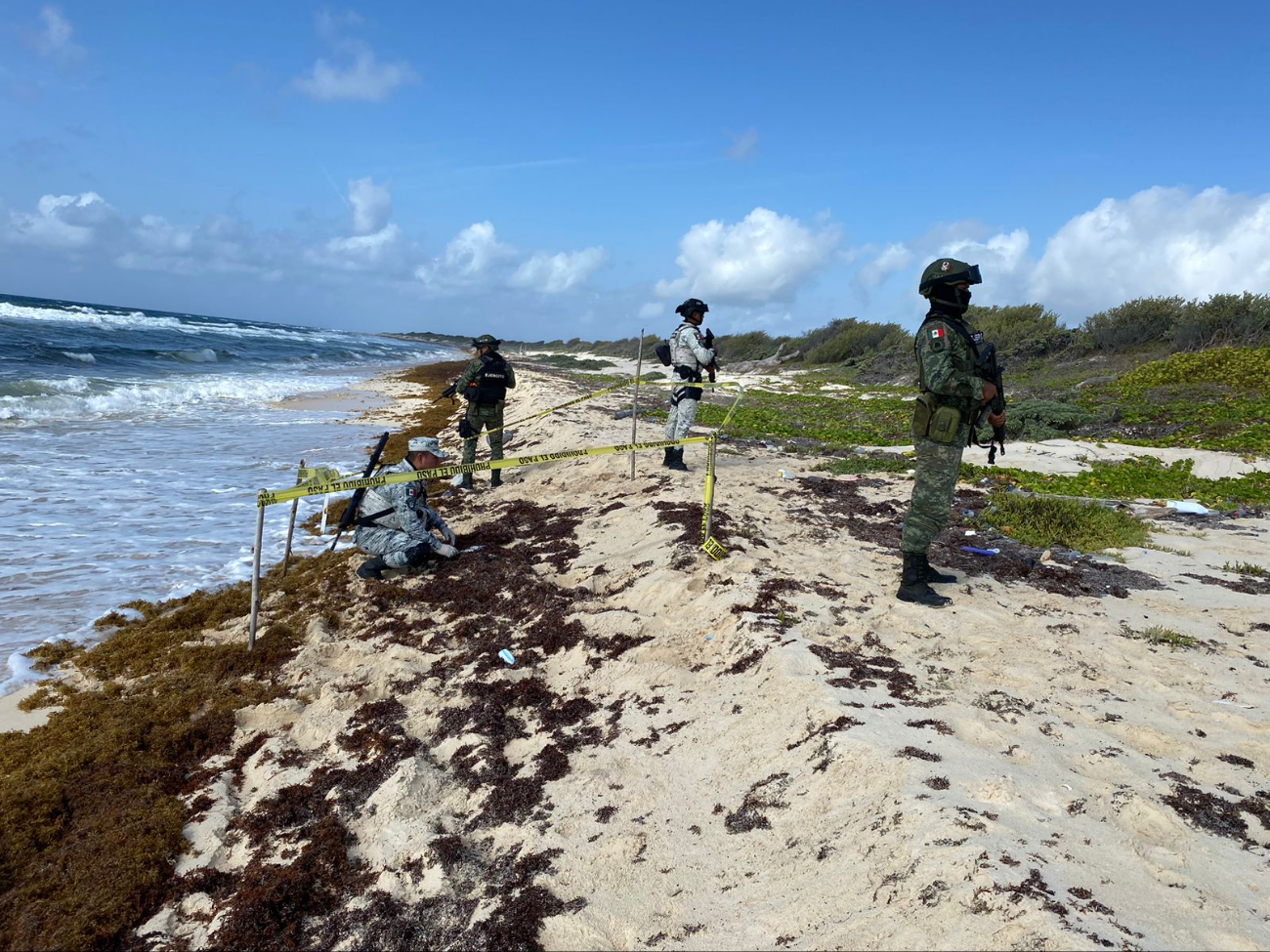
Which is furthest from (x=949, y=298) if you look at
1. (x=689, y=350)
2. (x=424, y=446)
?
(x=424, y=446)

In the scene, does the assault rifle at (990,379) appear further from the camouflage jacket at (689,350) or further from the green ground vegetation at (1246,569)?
the camouflage jacket at (689,350)

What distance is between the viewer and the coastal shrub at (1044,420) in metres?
12.0

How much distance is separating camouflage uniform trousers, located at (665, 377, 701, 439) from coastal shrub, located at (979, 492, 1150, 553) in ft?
11.9

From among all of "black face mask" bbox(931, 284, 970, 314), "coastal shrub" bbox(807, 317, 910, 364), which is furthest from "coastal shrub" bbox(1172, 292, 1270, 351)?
"black face mask" bbox(931, 284, 970, 314)

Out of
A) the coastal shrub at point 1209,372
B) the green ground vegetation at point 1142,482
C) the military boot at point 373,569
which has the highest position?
the coastal shrub at point 1209,372

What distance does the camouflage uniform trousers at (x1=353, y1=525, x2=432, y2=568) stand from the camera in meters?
6.85

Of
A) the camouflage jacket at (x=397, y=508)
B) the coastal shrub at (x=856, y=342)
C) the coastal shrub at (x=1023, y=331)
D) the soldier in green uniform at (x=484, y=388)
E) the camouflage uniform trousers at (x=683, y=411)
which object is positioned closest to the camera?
the camouflage jacket at (x=397, y=508)

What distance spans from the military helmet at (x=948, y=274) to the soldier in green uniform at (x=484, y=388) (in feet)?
18.4

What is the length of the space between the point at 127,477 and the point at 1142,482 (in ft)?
48.0

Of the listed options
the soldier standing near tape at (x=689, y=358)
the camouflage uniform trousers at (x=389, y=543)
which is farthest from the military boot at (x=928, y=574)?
the camouflage uniform trousers at (x=389, y=543)

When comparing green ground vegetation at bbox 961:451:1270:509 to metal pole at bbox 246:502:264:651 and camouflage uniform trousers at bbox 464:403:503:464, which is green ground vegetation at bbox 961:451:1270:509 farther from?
metal pole at bbox 246:502:264:651

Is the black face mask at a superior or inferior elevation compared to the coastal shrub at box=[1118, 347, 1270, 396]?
inferior

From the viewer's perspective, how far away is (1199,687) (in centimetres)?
414

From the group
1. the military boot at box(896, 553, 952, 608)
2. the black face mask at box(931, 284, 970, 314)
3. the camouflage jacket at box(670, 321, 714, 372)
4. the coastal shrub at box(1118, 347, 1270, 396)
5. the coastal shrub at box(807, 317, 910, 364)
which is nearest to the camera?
the black face mask at box(931, 284, 970, 314)
